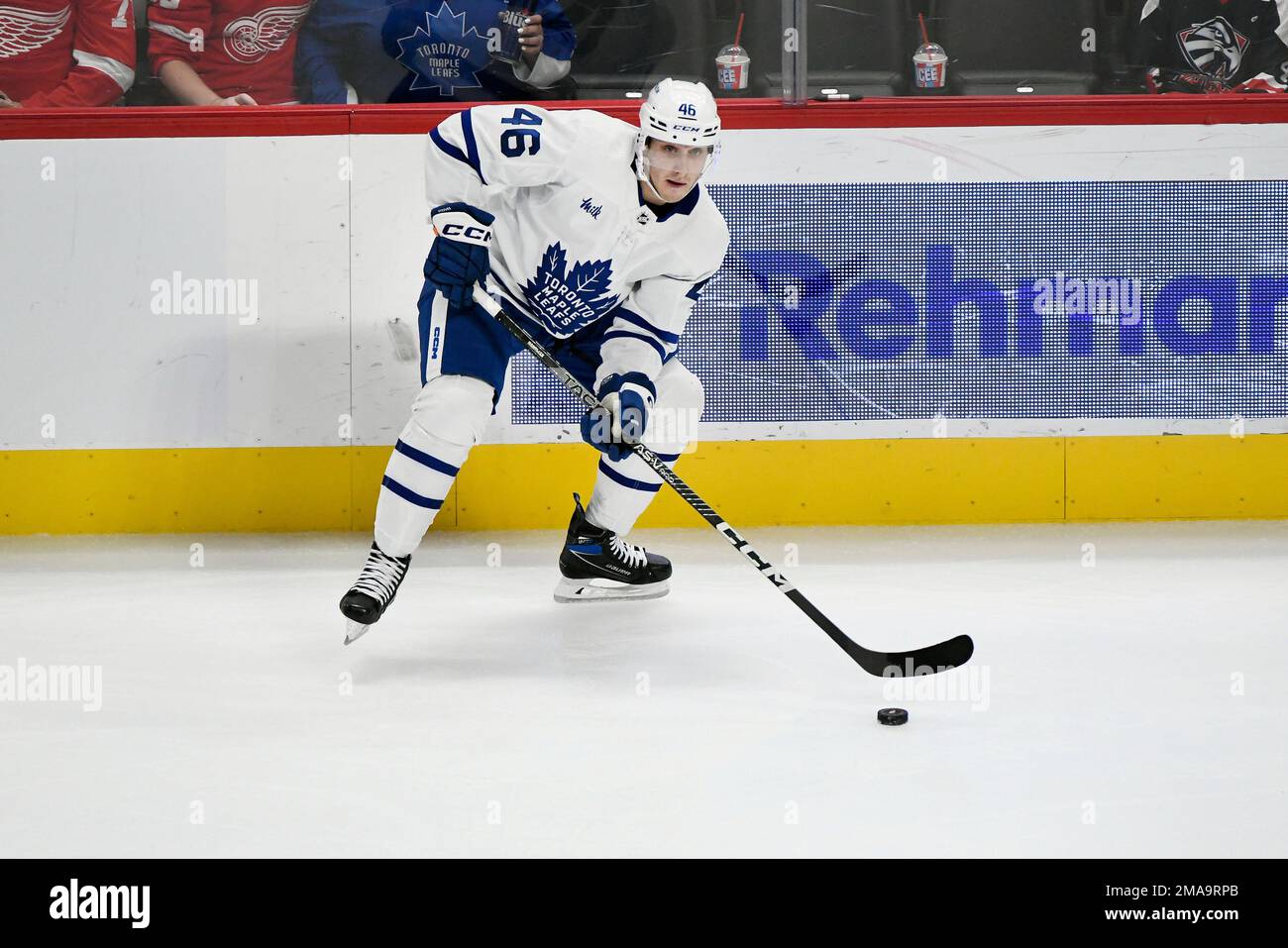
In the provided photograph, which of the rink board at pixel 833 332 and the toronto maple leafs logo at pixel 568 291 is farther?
the rink board at pixel 833 332

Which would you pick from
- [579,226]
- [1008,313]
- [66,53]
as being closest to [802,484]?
[1008,313]

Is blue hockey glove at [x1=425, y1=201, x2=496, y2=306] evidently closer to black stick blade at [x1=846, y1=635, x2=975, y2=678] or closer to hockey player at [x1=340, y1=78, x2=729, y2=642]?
hockey player at [x1=340, y1=78, x2=729, y2=642]

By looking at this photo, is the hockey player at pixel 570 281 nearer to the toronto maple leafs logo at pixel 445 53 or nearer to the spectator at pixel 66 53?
the toronto maple leafs logo at pixel 445 53

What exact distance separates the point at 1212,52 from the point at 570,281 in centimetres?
233

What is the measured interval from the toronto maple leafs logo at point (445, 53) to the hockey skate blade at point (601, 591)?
171 centimetres

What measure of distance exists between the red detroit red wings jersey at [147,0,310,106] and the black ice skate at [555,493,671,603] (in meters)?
1.77

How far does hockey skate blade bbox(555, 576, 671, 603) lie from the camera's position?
10.4 ft

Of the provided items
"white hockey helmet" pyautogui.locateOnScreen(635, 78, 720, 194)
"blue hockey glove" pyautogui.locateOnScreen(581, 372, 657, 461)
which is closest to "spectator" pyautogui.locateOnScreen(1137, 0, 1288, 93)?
"white hockey helmet" pyautogui.locateOnScreen(635, 78, 720, 194)

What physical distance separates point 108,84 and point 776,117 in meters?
1.99

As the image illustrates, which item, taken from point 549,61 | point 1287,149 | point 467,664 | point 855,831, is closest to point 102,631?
point 467,664

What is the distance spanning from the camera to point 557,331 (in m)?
3.16

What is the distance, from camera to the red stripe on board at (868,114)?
3.98 m

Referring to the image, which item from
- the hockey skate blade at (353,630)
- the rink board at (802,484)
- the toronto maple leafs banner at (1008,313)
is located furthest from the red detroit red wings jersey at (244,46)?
the hockey skate blade at (353,630)
